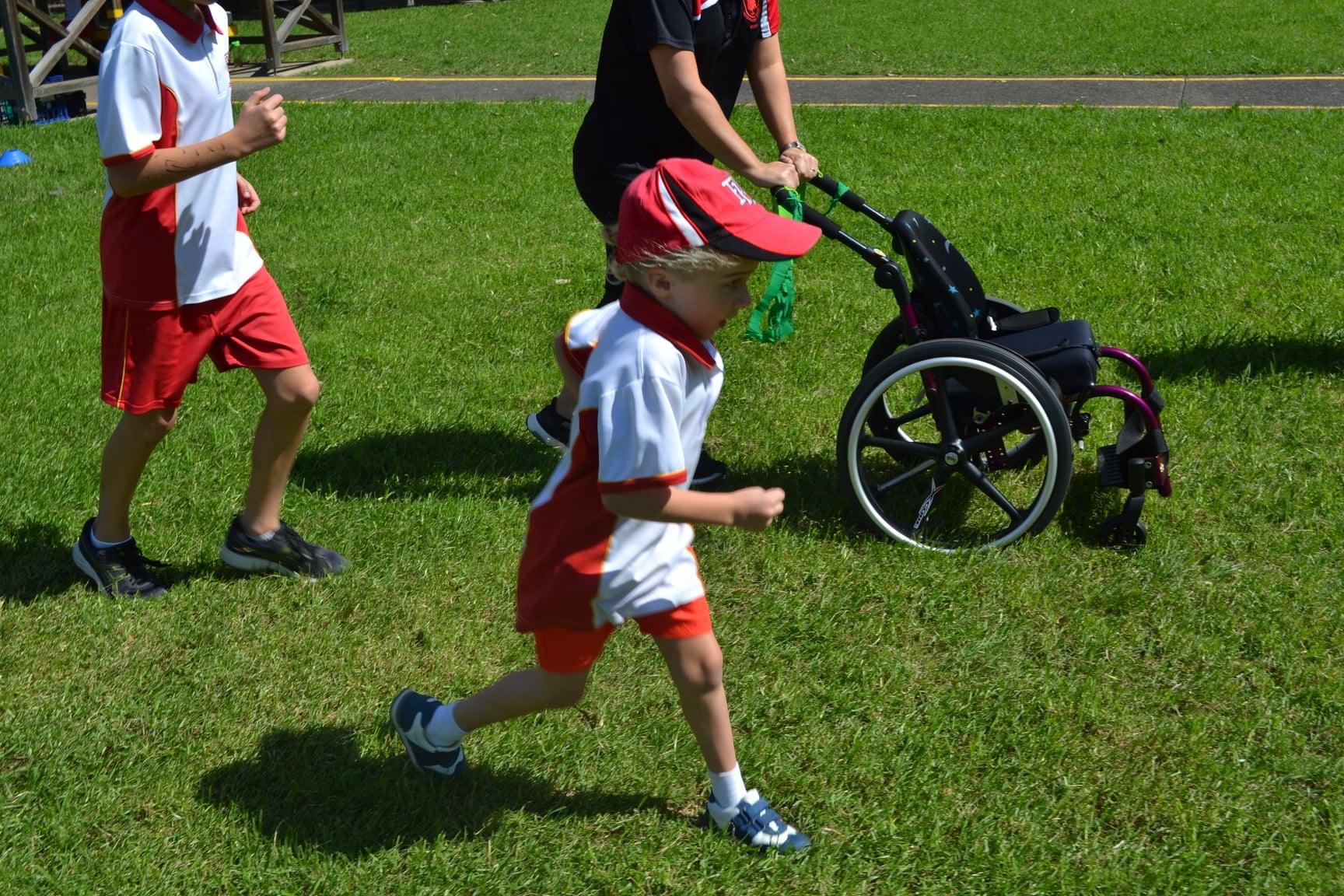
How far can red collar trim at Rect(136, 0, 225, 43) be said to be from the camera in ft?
11.1

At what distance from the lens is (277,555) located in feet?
13.2

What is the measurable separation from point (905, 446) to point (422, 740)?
1767 millimetres

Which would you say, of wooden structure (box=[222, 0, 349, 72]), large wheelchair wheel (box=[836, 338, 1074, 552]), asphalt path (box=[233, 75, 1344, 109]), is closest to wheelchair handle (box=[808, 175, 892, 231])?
large wheelchair wheel (box=[836, 338, 1074, 552])

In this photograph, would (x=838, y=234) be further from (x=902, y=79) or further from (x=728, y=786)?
(x=902, y=79)

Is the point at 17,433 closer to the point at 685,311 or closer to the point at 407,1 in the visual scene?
the point at 685,311

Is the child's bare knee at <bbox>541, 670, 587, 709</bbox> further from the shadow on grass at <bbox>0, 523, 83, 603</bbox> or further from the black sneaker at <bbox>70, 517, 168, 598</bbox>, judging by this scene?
the shadow on grass at <bbox>0, 523, 83, 603</bbox>

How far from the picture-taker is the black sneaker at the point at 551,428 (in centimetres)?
482

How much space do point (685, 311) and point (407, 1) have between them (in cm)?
2525

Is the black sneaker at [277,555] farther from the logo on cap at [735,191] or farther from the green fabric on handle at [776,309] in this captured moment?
the logo on cap at [735,191]

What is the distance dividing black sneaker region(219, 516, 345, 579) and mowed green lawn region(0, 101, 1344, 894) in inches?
2.6

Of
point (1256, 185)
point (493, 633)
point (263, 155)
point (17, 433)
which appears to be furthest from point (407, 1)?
point (493, 633)

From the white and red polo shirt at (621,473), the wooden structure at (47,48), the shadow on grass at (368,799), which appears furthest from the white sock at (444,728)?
the wooden structure at (47,48)

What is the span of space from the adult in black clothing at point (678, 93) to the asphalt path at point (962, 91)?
739cm

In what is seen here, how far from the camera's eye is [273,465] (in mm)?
3951
